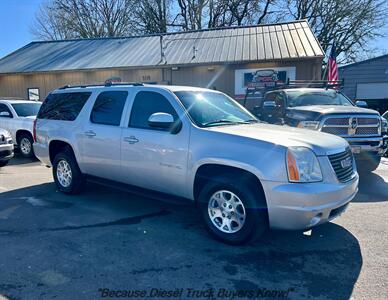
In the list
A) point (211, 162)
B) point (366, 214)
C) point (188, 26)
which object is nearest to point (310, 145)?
point (211, 162)

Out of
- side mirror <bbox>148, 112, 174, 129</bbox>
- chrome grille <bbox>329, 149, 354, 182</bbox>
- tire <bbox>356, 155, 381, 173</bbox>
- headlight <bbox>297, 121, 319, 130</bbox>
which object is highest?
side mirror <bbox>148, 112, 174, 129</bbox>

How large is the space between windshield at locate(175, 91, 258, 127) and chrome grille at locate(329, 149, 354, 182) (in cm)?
135

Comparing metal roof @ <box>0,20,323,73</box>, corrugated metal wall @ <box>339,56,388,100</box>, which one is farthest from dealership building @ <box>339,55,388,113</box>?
metal roof @ <box>0,20,323,73</box>

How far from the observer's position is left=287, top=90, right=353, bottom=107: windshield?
8062 millimetres

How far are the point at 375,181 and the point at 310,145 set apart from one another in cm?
437

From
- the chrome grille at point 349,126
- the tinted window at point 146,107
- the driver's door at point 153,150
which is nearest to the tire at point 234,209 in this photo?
the driver's door at point 153,150

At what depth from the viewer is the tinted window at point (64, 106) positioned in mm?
5688

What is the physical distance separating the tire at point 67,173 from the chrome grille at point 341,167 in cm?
400

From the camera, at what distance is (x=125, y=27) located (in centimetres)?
3198

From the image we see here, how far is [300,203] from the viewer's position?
3373mm

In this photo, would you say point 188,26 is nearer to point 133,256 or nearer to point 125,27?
point 125,27

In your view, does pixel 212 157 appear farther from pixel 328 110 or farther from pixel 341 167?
pixel 328 110

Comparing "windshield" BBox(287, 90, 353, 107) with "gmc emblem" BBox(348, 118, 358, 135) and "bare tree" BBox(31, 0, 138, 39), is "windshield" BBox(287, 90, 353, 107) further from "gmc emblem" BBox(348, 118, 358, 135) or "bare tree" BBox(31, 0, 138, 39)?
"bare tree" BBox(31, 0, 138, 39)

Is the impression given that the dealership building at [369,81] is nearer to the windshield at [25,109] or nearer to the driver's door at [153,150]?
the windshield at [25,109]
